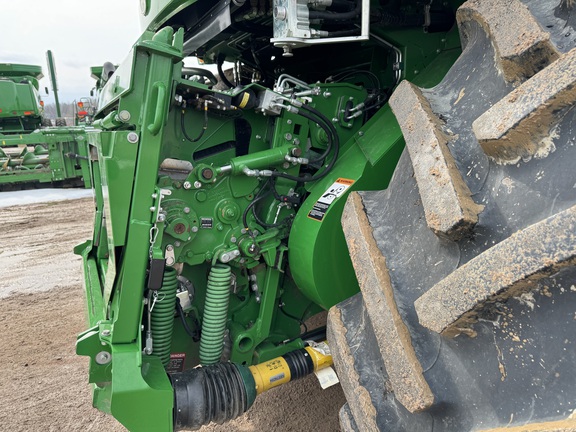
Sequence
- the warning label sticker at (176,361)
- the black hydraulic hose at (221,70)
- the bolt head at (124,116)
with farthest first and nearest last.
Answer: the black hydraulic hose at (221,70) → the warning label sticker at (176,361) → the bolt head at (124,116)

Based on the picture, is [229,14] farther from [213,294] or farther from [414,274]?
[414,274]

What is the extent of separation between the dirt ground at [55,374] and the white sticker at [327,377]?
0.61 metres

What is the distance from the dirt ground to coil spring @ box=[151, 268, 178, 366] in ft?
2.50

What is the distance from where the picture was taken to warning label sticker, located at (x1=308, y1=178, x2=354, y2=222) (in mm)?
1854

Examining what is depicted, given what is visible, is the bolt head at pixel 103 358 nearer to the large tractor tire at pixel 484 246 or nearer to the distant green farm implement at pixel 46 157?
the large tractor tire at pixel 484 246

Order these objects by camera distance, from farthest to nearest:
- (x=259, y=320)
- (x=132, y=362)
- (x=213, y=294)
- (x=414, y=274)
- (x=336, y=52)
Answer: (x=336, y=52), (x=259, y=320), (x=213, y=294), (x=132, y=362), (x=414, y=274)

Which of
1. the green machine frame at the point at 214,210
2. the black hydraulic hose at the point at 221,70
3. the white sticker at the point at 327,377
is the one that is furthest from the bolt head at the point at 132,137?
the black hydraulic hose at the point at 221,70

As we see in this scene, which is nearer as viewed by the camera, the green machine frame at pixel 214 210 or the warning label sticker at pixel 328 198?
the green machine frame at pixel 214 210

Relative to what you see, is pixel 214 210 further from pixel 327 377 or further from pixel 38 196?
pixel 38 196

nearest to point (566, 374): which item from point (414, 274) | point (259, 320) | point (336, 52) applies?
point (414, 274)

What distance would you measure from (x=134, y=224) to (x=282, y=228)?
0.68m

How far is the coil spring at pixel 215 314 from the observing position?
199 cm

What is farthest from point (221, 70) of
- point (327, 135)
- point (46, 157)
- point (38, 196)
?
point (46, 157)

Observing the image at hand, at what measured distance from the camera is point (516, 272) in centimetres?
83
